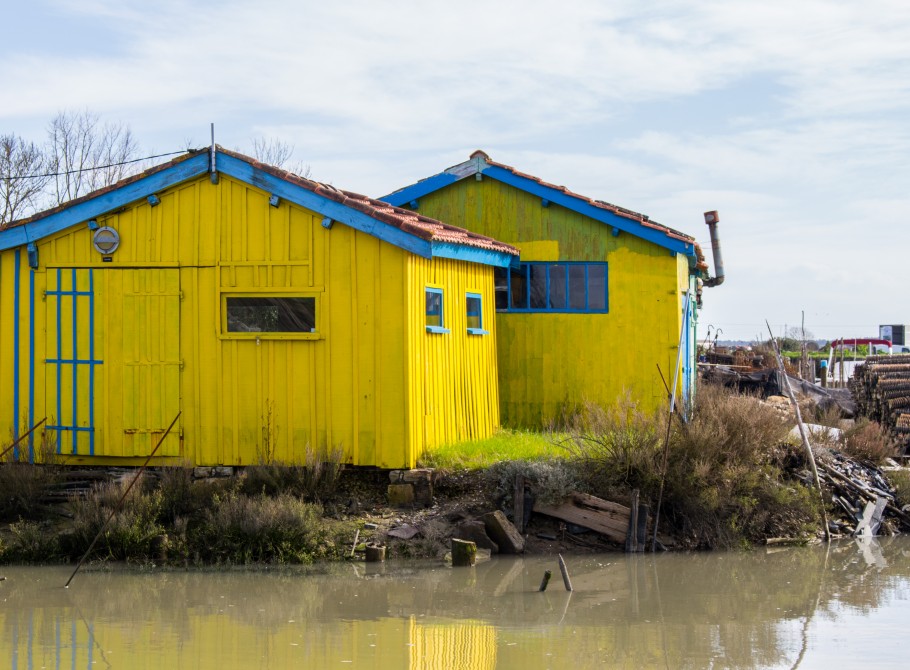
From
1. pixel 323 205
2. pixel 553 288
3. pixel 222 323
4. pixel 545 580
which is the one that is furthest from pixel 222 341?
pixel 553 288

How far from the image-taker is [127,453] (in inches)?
581

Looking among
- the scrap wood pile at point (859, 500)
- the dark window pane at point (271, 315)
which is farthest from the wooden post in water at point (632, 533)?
the dark window pane at point (271, 315)

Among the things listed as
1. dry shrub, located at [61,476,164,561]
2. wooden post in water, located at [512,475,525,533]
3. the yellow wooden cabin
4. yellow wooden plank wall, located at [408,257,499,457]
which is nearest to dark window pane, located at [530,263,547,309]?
yellow wooden plank wall, located at [408,257,499,457]

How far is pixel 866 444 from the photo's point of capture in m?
17.7

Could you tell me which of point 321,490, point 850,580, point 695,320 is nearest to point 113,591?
point 321,490

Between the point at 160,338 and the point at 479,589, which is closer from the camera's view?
the point at 479,589

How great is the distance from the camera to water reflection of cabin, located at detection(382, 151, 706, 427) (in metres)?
18.2

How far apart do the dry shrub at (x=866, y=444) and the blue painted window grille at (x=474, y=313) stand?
18.7ft

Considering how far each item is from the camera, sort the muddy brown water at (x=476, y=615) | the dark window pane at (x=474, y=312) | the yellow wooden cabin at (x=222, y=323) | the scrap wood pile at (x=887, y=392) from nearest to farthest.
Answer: the muddy brown water at (x=476, y=615) → the yellow wooden cabin at (x=222, y=323) → the dark window pane at (x=474, y=312) → the scrap wood pile at (x=887, y=392)

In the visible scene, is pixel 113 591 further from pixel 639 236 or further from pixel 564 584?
pixel 639 236

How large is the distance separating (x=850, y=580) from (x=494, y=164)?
29.5 ft

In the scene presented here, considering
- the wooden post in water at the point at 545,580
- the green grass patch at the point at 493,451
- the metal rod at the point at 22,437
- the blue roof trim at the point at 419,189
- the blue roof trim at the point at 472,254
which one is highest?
the blue roof trim at the point at 419,189

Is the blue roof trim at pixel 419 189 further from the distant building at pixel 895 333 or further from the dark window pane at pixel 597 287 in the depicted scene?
the distant building at pixel 895 333

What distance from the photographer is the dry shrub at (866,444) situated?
57.9ft
